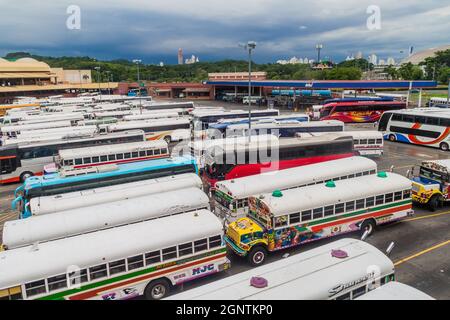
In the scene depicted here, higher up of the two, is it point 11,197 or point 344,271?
point 344,271

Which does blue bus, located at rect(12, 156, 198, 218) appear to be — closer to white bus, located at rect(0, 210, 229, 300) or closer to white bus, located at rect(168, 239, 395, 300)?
white bus, located at rect(0, 210, 229, 300)

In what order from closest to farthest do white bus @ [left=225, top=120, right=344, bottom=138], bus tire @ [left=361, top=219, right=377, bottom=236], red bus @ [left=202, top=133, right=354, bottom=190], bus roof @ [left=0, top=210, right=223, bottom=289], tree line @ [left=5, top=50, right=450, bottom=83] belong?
bus roof @ [left=0, top=210, right=223, bottom=289], bus tire @ [left=361, top=219, right=377, bottom=236], red bus @ [left=202, top=133, right=354, bottom=190], white bus @ [left=225, top=120, right=344, bottom=138], tree line @ [left=5, top=50, right=450, bottom=83]

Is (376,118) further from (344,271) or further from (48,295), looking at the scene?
(48,295)

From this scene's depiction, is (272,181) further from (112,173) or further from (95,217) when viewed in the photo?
(112,173)

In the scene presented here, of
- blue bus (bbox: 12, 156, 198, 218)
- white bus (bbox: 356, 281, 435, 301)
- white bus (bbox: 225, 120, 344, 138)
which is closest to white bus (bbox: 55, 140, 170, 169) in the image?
blue bus (bbox: 12, 156, 198, 218)

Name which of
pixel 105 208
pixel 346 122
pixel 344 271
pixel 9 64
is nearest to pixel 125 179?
pixel 105 208

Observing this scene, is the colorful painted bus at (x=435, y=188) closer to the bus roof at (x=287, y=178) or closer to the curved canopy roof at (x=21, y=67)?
the bus roof at (x=287, y=178)
